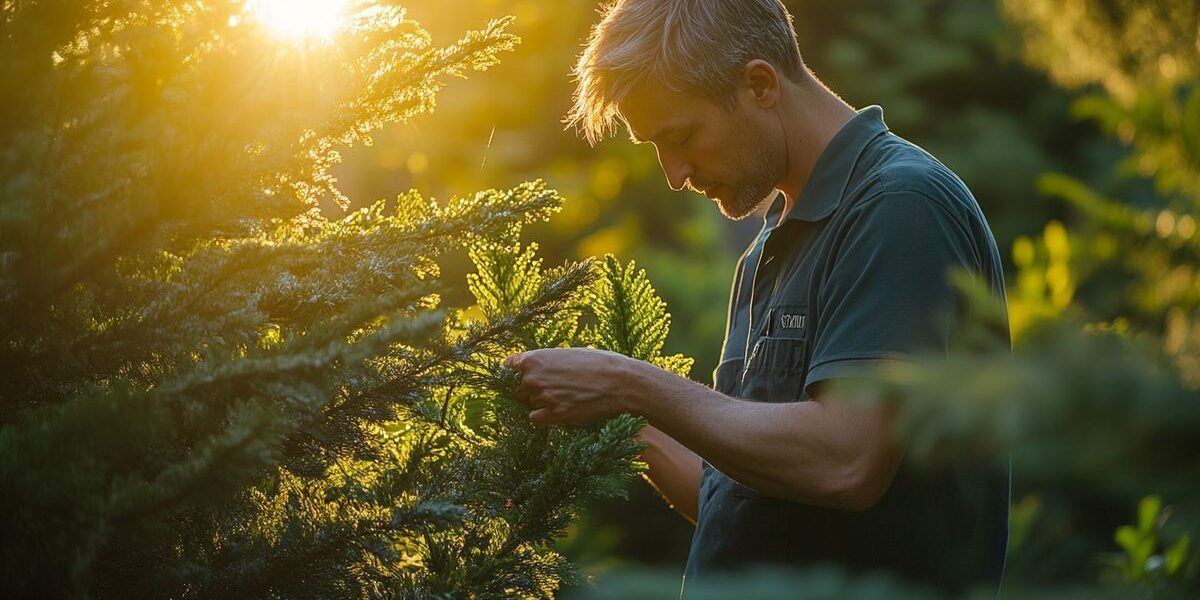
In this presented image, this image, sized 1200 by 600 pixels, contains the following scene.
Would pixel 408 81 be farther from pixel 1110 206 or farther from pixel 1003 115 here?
pixel 1003 115

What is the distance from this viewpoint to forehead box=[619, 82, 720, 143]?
2541 mm

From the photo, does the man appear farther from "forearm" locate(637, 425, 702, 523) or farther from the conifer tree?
the conifer tree

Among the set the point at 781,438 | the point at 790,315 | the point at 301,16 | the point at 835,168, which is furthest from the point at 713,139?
the point at 301,16

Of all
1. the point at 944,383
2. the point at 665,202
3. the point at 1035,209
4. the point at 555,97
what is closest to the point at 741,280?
the point at 944,383

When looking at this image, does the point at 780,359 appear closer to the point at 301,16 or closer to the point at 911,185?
the point at 911,185

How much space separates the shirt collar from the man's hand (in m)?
0.69

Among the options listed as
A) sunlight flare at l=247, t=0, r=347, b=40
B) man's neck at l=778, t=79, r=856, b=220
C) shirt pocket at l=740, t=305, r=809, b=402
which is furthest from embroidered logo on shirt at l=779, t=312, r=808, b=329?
sunlight flare at l=247, t=0, r=347, b=40

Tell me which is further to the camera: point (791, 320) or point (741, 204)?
point (741, 204)

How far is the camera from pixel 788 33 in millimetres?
2672

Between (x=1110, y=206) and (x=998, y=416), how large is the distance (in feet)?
1.81

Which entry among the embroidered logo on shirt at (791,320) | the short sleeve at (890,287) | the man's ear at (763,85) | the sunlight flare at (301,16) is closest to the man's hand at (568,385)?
the short sleeve at (890,287)

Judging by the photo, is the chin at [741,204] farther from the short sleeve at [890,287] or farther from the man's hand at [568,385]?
the man's hand at [568,385]

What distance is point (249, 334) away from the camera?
143cm

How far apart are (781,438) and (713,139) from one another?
93 centimetres
